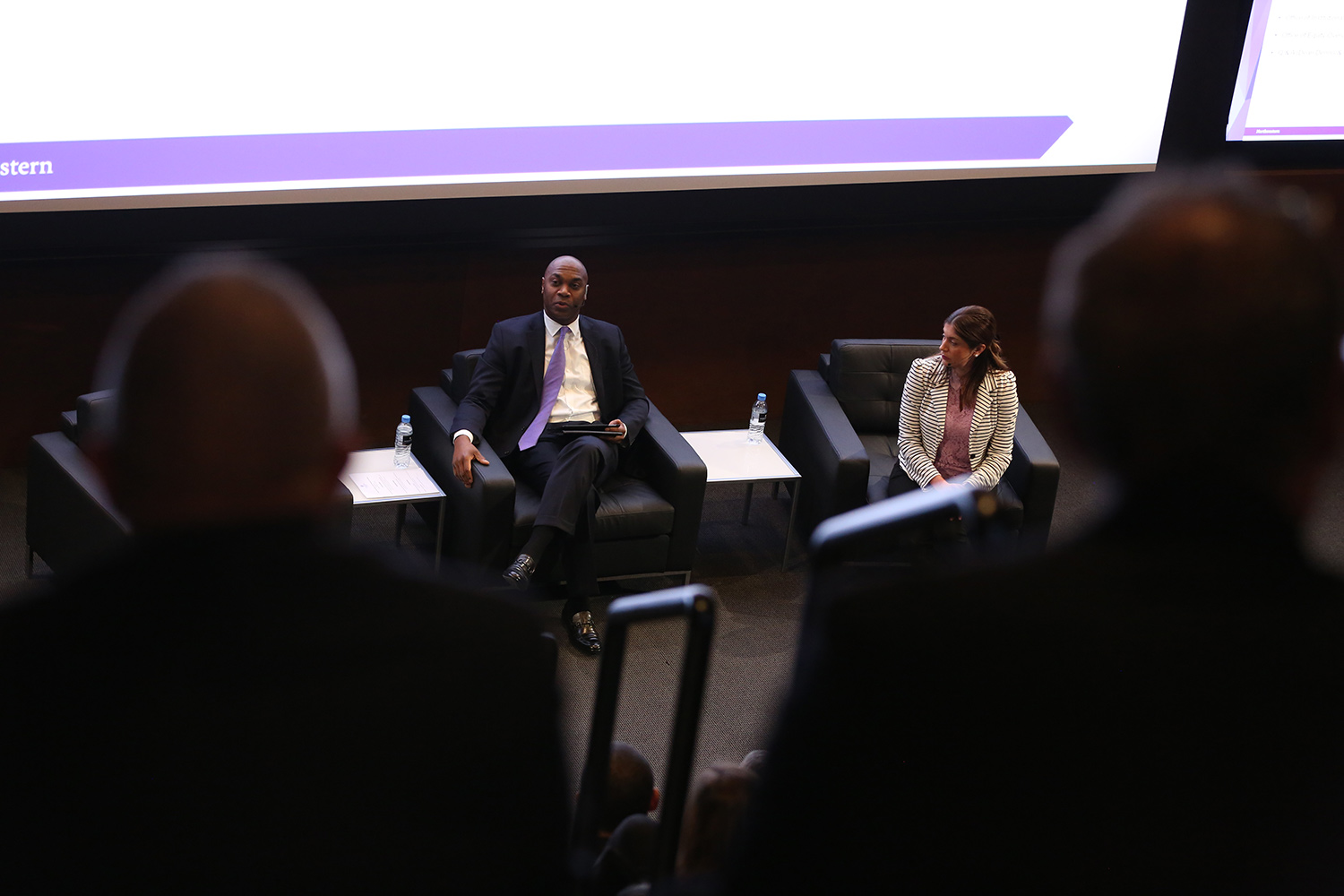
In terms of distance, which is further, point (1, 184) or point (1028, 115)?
point (1028, 115)

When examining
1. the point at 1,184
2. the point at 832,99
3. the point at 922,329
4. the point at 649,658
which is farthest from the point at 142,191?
the point at 922,329

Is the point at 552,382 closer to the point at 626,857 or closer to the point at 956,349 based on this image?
the point at 956,349

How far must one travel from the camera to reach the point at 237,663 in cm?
88

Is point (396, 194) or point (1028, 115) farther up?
point (1028, 115)

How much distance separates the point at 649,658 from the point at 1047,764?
3606 millimetres

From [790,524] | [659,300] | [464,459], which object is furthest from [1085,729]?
[659,300]

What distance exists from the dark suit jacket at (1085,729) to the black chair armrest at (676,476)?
3742mm

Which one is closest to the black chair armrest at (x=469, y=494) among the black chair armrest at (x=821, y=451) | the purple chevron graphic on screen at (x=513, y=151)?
the purple chevron graphic on screen at (x=513, y=151)

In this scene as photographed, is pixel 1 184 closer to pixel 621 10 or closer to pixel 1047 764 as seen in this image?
pixel 621 10

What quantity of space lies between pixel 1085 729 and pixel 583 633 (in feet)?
12.1

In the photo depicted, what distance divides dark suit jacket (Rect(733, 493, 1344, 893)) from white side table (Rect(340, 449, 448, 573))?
367 cm

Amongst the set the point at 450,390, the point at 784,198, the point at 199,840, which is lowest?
the point at 450,390

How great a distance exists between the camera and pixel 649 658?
447 cm

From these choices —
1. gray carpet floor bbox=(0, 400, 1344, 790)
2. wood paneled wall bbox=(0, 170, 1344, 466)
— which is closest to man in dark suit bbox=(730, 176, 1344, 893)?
gray carpet floor bbox=(0, 400, 1344, 790)
